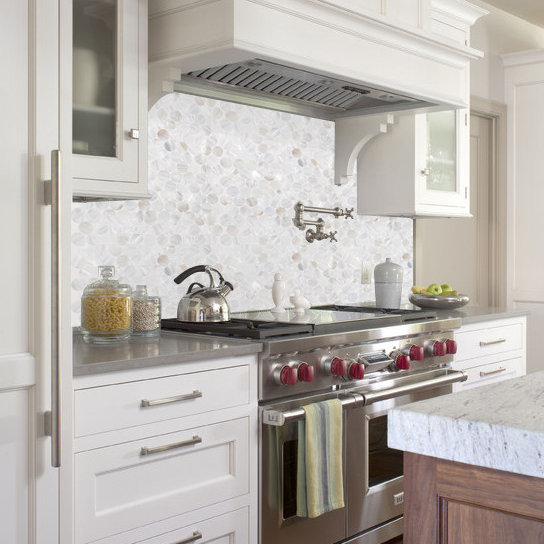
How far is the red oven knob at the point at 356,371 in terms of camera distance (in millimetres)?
2713

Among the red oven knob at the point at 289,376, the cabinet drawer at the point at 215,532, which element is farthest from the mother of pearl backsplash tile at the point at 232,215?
the cabinet drawer at the point at 215,532

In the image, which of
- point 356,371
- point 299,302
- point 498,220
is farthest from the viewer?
point 498,220

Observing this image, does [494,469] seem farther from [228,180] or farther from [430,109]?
[430,109]

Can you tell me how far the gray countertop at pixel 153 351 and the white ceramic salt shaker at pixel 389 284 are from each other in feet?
4.12

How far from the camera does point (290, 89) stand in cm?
328

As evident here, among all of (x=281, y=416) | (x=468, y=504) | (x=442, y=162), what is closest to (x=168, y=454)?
(x=281, y=416)

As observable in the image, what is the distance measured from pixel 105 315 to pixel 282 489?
780mm

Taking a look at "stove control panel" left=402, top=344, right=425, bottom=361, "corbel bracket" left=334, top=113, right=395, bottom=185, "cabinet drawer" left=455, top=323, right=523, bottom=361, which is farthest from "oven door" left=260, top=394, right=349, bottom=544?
"corbel bracket" left=334, top=113, right=395, bottom=185

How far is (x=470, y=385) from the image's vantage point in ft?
11.7

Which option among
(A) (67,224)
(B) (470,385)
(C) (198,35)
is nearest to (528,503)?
(A) (67,224)

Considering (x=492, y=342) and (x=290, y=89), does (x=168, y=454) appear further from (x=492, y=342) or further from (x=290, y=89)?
(x=492, y=342)

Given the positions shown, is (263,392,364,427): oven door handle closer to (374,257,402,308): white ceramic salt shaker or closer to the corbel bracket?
(374,257,402,308): white ceramic salt shaker

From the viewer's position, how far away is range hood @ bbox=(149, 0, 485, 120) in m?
2.60

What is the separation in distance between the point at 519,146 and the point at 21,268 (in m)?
3.93
